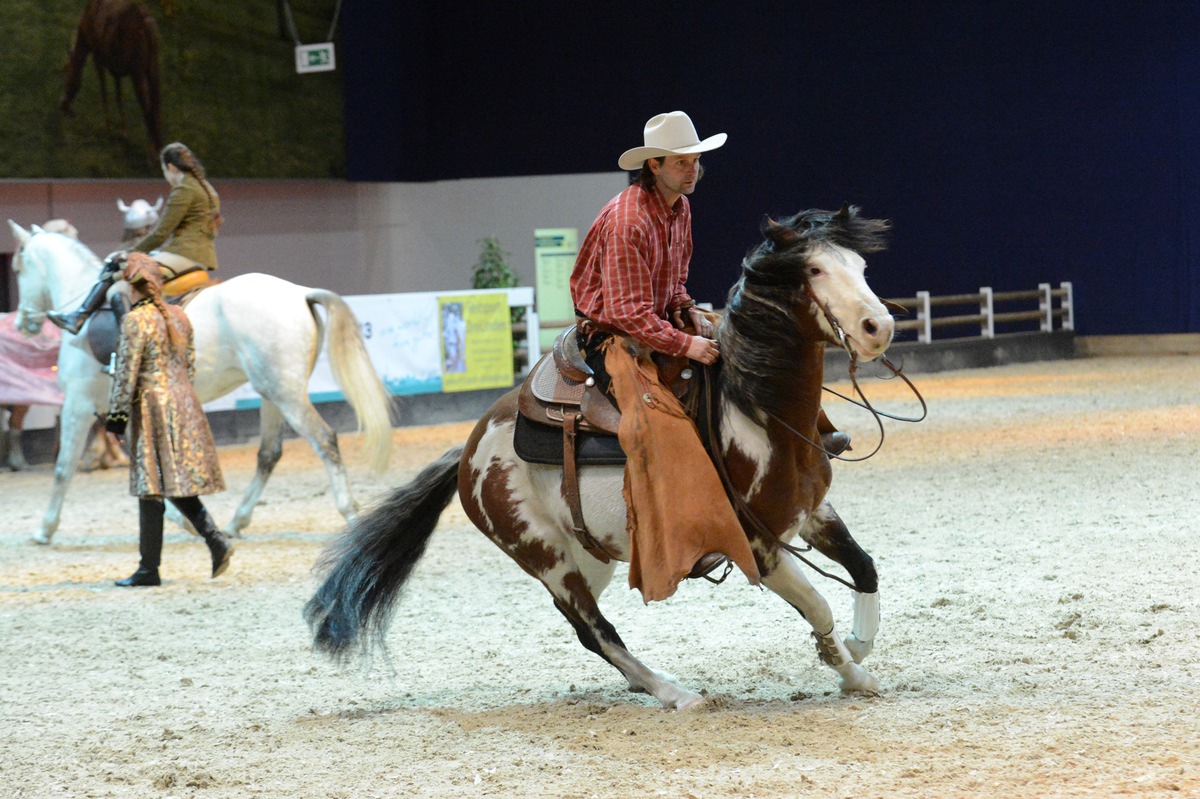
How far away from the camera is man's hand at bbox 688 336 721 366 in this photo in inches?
155

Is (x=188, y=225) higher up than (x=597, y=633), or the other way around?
(x=188, y=225)

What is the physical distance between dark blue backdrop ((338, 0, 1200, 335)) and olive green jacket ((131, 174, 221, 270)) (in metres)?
10.8

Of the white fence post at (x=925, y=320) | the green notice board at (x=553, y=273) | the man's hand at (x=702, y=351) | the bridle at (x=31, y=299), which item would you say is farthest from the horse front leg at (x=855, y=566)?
the white fence post at (x=925, y=320)

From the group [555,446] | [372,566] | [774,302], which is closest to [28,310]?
[372,566]

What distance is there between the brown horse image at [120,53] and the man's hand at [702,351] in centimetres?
1303

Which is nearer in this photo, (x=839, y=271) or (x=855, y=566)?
(x=839, y=271)

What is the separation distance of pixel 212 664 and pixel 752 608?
215 centimetres

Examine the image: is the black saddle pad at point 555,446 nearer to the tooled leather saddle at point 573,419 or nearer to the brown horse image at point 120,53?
the tooled leather saddle at point 573,419

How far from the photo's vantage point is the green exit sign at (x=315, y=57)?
1748 cm

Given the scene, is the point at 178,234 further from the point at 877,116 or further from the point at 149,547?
the point at 877,116

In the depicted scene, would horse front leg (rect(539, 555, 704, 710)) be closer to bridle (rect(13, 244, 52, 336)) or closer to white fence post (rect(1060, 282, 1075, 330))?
bridle (rect(13, 244, 52, 336))

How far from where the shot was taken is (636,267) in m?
3.94

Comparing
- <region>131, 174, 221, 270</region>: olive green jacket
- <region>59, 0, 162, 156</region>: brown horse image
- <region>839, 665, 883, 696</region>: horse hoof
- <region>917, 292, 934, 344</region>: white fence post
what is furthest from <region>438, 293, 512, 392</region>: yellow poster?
<region>839, 665, 883, 696</region>: horse hoof

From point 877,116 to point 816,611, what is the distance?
17.7 m
